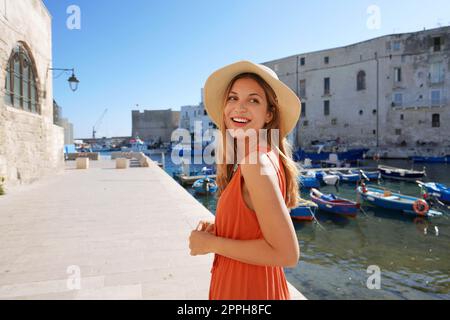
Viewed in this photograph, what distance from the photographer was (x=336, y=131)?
50.8 metres

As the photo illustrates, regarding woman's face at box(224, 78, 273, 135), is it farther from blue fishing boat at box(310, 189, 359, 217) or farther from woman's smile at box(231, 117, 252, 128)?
blue fishing boat at box(310, 189, 359, 217)

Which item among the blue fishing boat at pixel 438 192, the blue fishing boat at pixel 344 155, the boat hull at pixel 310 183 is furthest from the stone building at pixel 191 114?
the blue fishing boat at pixel 438 192

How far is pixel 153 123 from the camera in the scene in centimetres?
9794

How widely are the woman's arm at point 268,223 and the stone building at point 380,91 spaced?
50.6 meters

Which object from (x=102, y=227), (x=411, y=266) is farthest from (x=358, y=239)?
(x=102, y=227)

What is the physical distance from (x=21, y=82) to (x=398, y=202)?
18661 mm

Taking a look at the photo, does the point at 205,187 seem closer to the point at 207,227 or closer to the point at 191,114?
the point at 207,227

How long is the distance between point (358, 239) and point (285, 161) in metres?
12.9

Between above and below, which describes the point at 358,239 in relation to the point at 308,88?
below

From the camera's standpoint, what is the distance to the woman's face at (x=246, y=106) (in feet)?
5.47

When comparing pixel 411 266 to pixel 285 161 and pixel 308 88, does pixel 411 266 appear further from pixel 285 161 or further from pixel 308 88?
pixel 308 88

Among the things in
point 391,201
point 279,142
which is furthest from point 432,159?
point 279,142

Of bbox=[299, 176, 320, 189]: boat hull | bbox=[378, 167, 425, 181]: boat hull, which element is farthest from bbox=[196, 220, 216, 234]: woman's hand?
bbox=[378, 167, 425, 181]: boat hull

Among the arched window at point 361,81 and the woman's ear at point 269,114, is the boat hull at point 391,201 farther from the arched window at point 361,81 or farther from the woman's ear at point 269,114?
the arched window at point 361,81
